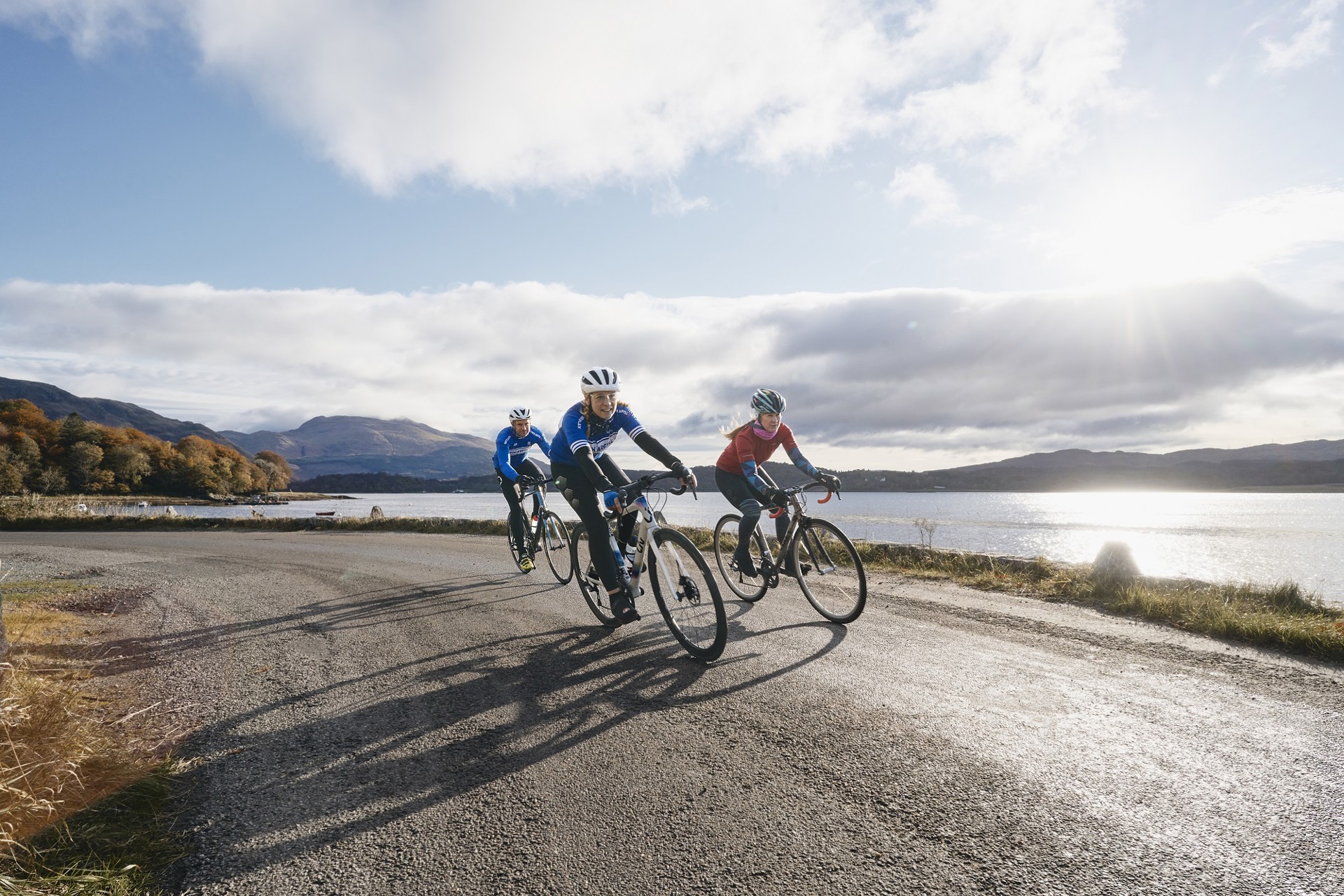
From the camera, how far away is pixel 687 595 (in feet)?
18.3

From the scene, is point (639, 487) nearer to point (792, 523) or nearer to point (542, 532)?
point (792, 523)

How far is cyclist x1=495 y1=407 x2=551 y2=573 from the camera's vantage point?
34.6 feet

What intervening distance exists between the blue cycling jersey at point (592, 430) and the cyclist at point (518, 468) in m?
3.63

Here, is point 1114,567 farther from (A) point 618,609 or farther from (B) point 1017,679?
(A) point 618,609

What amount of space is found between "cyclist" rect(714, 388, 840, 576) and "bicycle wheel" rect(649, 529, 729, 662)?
6.34ft

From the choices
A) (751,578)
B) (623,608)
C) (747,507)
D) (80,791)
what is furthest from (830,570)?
(80,791)

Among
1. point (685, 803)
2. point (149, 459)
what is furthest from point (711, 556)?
point (149, 459)

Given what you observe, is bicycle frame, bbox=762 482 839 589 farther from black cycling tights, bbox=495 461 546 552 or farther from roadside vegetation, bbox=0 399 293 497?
roadside vegetation, bbox=0 399 293 497

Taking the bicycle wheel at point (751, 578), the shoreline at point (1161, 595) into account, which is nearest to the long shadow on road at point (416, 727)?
the bicycle wheel at point (751, 578)

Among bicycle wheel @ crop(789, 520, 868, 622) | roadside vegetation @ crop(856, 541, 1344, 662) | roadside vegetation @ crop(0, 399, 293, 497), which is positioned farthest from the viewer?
roadside vegetation @ crop(0, 399, 293, 497)

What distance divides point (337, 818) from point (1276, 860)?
13.1ft

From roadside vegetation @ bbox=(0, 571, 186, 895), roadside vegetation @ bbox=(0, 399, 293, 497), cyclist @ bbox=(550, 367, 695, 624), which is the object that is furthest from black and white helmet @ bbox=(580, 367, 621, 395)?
roadside vegetation @ bbox=(0, 399, 293, 497)

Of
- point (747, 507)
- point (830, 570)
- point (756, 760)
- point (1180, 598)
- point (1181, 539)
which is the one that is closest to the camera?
point (756, 760)

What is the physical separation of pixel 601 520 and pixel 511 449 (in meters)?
4.90
